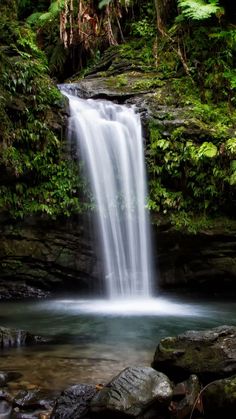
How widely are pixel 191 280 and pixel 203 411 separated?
5800 mm

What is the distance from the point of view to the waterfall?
8898mm

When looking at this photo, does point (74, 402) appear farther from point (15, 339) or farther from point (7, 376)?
point (15, 339)

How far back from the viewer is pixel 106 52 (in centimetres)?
1277

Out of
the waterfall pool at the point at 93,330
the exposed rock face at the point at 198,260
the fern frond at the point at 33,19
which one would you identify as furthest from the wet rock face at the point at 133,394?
the fern frond at the point at 33,19

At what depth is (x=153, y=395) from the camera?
11.2ft

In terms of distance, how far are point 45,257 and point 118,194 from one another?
75.3 inches

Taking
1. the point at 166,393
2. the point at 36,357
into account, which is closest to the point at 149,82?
the point at 36,357

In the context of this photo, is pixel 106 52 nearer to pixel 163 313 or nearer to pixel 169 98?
pixel 169 98

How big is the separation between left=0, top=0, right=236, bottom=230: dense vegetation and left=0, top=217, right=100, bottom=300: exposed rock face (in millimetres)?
359

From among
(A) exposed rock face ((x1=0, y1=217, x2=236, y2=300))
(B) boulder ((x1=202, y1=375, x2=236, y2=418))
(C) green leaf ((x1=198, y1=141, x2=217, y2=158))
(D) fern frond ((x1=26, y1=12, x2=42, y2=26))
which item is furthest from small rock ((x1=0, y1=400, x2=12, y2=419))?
(D) fern frond ((x1=26, y1=12, x2=42, y2=26))

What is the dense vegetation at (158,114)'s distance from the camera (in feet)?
28.6

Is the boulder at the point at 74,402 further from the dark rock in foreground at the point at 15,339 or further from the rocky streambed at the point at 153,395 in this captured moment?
the dark rock in foreground at the point at 15,339

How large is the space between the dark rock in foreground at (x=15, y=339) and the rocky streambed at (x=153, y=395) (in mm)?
1216

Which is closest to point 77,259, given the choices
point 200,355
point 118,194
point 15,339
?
point 118,194
